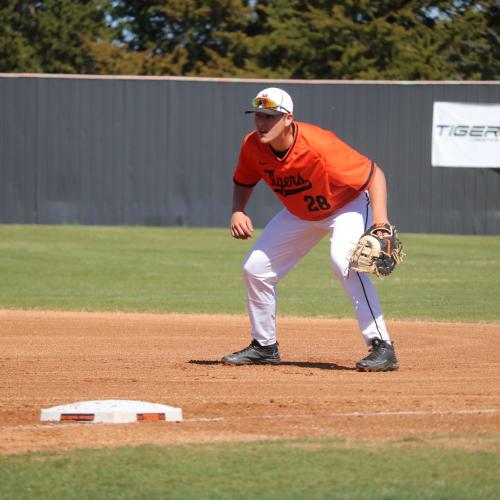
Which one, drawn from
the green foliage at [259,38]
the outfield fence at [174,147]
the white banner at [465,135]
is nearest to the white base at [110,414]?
the outfield fence at [174,147]

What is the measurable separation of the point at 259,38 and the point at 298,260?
945 inches

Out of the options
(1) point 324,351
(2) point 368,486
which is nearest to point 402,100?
(1) point 324,351

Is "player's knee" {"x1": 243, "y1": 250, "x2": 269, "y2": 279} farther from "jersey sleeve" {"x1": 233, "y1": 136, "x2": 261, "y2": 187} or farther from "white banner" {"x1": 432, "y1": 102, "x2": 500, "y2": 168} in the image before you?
"white banner" {"x1": 432, "y1": 102, "x2": 500, "y2": 168}

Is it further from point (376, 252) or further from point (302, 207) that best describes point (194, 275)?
point (376, 252)

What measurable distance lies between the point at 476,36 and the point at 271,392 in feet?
82.7

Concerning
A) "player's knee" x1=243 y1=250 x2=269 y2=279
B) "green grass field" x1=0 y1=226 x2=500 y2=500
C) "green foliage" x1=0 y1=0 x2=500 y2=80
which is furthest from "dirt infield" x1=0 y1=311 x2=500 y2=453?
"green foliage" x1=0 y1=0 x2=500 y2=80

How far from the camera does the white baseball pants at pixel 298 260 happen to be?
674 cm

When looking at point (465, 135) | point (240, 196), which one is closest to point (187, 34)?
point (465, 135)

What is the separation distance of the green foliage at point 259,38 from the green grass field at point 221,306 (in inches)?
392

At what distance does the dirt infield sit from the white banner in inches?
407

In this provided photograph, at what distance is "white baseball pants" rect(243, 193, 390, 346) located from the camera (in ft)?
22.1

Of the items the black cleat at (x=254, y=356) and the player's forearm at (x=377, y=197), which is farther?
the black cleat at (x=254, y=356)

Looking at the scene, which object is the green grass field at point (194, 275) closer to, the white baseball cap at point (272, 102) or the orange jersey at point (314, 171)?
the orange jersey at point (314, 171)

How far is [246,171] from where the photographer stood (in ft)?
23.3
